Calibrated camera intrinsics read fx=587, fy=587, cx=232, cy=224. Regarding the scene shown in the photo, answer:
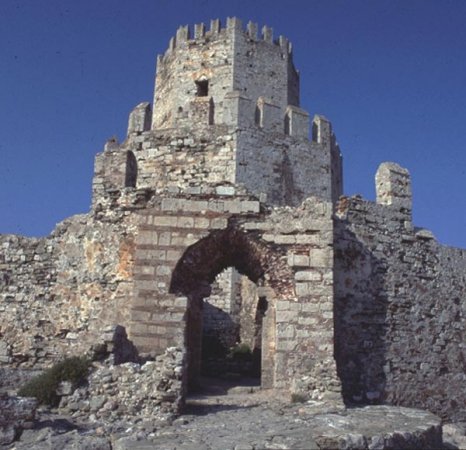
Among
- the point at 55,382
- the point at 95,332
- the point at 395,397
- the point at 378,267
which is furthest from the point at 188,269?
the point at 395,397

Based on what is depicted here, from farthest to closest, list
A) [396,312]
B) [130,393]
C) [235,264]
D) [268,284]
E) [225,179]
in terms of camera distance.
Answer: [225,179]
[396,312]
[235,264]
[268,284]
[130,393]

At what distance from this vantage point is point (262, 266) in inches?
386

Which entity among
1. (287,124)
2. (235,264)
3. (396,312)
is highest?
(287,124)

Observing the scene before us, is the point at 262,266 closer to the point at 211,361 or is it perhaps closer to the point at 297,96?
the point at 211,361

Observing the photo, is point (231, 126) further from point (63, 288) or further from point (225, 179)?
point (63, 288)

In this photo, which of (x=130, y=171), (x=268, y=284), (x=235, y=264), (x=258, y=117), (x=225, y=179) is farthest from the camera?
(x=258, y=117)

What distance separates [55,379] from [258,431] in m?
2.92

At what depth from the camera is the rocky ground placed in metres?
5.81

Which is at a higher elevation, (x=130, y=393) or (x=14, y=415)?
(x=130, y=393)

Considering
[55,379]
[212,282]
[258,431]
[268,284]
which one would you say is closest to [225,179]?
[212,282]

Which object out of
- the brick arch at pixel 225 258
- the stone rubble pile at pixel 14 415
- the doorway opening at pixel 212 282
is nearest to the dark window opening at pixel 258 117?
the doorway opening at pixel 212 282

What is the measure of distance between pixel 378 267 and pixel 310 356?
2.87m

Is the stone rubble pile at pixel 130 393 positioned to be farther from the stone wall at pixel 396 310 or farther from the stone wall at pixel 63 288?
the stone wall at pixel 396 310

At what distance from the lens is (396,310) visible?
11.1 meters
